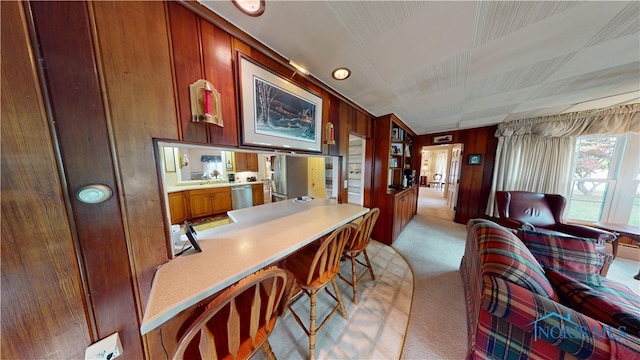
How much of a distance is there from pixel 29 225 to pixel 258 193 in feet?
11.3

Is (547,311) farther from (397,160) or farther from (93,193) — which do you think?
(397,160)

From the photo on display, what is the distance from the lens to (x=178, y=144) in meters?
0.93

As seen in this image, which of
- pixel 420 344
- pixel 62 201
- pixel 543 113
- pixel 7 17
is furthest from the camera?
pixel 543 113

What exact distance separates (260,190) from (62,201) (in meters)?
3.41

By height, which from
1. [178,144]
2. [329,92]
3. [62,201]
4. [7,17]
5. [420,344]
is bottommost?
[420,344]

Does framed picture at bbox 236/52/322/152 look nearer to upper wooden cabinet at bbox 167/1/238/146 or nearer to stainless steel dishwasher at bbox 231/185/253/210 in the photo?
upper wooden cabinet at bbox 167/1/238/146

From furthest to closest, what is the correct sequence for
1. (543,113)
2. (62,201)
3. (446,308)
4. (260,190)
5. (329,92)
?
(260,190), (543,113), (329,92), (446,308), (62,201)

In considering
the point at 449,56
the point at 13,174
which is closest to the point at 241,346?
the point at 13,174

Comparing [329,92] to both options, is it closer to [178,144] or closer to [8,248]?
[178,144]

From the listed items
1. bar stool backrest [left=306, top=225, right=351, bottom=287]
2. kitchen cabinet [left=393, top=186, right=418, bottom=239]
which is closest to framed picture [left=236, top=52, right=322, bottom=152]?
bar stool backrest [left=306, top=225, right=351, bottom=287]

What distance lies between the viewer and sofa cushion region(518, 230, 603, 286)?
1.27 meters

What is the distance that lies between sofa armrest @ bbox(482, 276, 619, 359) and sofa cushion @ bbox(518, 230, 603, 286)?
84 cm

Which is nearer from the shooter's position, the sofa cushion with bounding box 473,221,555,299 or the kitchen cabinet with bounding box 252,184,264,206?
the sofa cushion with bounding box 473,221,555,299

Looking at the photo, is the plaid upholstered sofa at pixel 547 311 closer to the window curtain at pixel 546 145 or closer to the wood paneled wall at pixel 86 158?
the wood paneled wall at pixel 86 158
